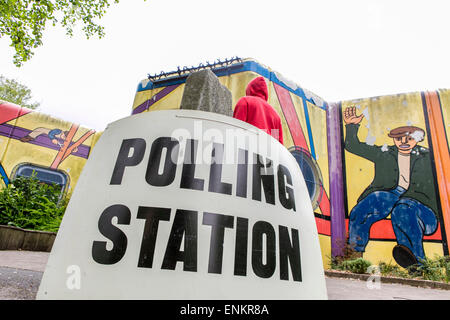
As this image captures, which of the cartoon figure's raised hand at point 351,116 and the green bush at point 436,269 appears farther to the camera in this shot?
the cartoon figure's raised hand at point 351,116

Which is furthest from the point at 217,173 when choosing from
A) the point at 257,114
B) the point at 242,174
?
the point at 257,114

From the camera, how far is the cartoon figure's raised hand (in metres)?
7.71

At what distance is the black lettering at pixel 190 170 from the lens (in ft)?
2.52

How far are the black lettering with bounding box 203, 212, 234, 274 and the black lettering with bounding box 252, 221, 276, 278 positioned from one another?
8 cm

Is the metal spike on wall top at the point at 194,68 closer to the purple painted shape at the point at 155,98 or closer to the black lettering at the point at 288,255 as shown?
A: the purple painted shape at the point at 155,98

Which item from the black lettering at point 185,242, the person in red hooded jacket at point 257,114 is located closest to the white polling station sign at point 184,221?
the black lettering at point 185,242

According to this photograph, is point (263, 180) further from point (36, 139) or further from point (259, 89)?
point (36, 139)

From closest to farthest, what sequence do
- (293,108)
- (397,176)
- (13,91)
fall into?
(397,176), (293,108), (13,91)

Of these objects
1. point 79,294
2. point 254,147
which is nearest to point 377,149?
point 254,147

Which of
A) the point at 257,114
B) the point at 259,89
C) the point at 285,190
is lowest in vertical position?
the point at 285,190

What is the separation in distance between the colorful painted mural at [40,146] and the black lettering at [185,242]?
9.05 metres

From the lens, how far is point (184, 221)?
719 mm

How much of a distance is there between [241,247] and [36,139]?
389 inches
